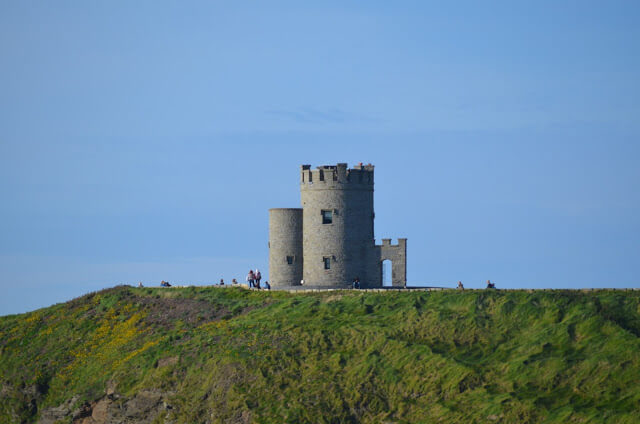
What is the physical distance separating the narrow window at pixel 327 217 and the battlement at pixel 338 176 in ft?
6.11

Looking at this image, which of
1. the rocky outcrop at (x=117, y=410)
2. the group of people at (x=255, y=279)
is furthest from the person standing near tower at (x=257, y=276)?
the rocky outcrop at (x=117, y=410)

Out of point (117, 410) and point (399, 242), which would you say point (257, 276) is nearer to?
point (399, 242)

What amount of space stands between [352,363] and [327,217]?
18.0 metres

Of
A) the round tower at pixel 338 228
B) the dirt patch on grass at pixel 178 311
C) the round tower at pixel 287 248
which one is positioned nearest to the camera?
the dirt patch on grass at pixel 178 311

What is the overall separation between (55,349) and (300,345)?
1982 centimetres

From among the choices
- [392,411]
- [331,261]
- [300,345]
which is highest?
[331,261]

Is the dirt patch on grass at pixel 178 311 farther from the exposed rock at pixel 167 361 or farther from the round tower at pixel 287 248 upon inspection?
the round tower at pixel 287 248

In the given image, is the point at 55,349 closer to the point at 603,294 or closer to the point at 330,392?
the point at 330,392

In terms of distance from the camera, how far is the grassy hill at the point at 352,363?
40.2 metres

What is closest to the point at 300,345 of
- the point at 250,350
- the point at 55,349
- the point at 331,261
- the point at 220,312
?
the point at 250,350

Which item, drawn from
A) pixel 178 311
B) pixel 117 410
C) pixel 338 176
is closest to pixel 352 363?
pixel 117 410

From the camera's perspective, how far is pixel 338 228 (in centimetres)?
6072

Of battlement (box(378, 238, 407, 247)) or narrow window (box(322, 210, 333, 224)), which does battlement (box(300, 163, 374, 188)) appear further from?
battlement (box(378, 238, 407, 247))

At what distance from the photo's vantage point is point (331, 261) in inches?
2392
